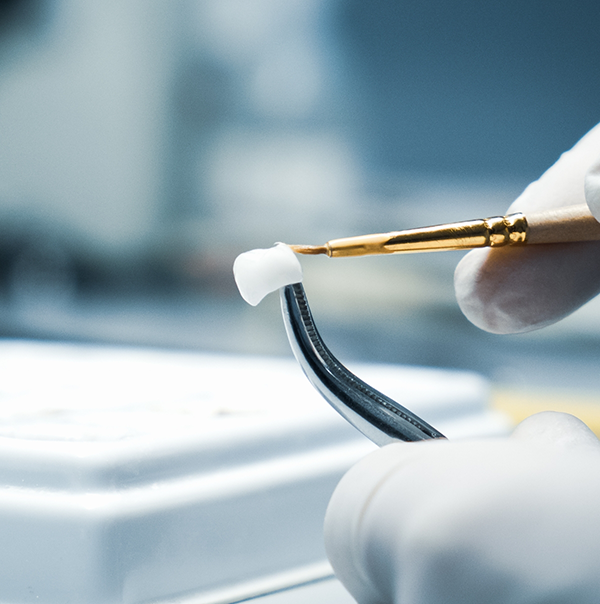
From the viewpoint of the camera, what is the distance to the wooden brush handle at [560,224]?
7.5 inches

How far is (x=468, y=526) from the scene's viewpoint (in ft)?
0.36

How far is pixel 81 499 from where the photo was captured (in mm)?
179

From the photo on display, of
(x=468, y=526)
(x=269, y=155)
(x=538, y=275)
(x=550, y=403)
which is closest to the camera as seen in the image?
→ (x=468, y=526)

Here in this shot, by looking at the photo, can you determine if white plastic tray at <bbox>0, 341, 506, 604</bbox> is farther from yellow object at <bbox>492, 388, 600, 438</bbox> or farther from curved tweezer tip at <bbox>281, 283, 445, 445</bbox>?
yellow object at <bbox>492, 388, 600, 438</bbox>

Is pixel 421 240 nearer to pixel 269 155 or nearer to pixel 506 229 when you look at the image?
pixel 506 229

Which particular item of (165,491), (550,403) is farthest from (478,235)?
(550,403)

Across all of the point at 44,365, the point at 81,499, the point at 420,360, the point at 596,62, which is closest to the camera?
the point at 81,499

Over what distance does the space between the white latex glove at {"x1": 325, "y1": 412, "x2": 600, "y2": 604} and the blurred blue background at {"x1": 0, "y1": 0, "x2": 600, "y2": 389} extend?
1.72 feet

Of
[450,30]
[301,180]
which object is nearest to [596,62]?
[450,30]

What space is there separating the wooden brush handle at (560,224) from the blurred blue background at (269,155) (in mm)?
471

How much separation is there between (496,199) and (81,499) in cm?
59

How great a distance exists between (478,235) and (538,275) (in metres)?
0.05

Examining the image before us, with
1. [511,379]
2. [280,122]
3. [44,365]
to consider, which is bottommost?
[511,379]

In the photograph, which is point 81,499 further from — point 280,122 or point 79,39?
point 79,39
